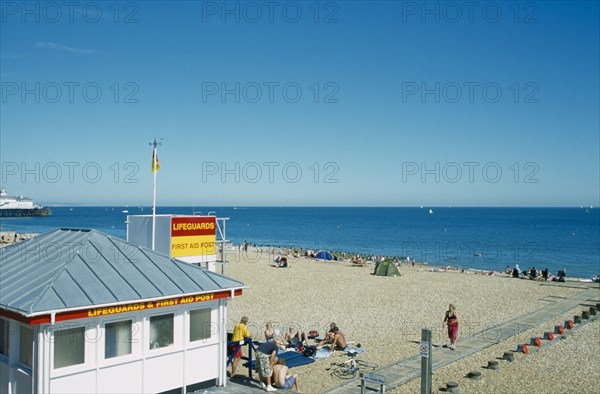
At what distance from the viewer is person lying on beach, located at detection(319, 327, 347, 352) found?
1489cm

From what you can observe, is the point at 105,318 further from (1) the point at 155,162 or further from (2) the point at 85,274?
(1) the point at 155,162

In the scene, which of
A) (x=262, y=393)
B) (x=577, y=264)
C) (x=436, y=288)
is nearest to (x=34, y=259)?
(x=262, y=393)

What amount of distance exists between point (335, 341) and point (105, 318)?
7.69 m

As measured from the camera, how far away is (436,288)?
28.3 metres

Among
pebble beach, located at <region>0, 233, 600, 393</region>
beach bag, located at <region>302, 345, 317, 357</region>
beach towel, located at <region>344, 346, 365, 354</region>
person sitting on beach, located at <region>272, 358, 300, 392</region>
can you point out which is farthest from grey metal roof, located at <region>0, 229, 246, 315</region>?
beach towel, located at <region>344, 346, 365, 354</region>

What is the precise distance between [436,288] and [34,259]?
2263 centimetres

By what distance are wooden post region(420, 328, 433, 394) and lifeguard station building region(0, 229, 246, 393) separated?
13.2 ft

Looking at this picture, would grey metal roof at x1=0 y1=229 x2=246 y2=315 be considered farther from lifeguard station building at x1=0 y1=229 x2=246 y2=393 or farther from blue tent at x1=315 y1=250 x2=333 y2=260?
blue tent at x1=315 y1=250 x2=333 y2=260

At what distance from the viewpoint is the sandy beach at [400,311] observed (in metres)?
12.9

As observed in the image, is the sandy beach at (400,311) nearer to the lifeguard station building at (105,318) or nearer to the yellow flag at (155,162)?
the lifeguard station building at (105,318)

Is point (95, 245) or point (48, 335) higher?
point (95, 245)

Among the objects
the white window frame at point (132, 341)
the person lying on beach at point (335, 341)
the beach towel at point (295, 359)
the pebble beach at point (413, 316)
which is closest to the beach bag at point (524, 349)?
the pebble beach at point (413, 316)

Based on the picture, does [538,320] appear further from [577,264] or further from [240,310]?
[577,264]

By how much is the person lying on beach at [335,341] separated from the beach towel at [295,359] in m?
1.50
